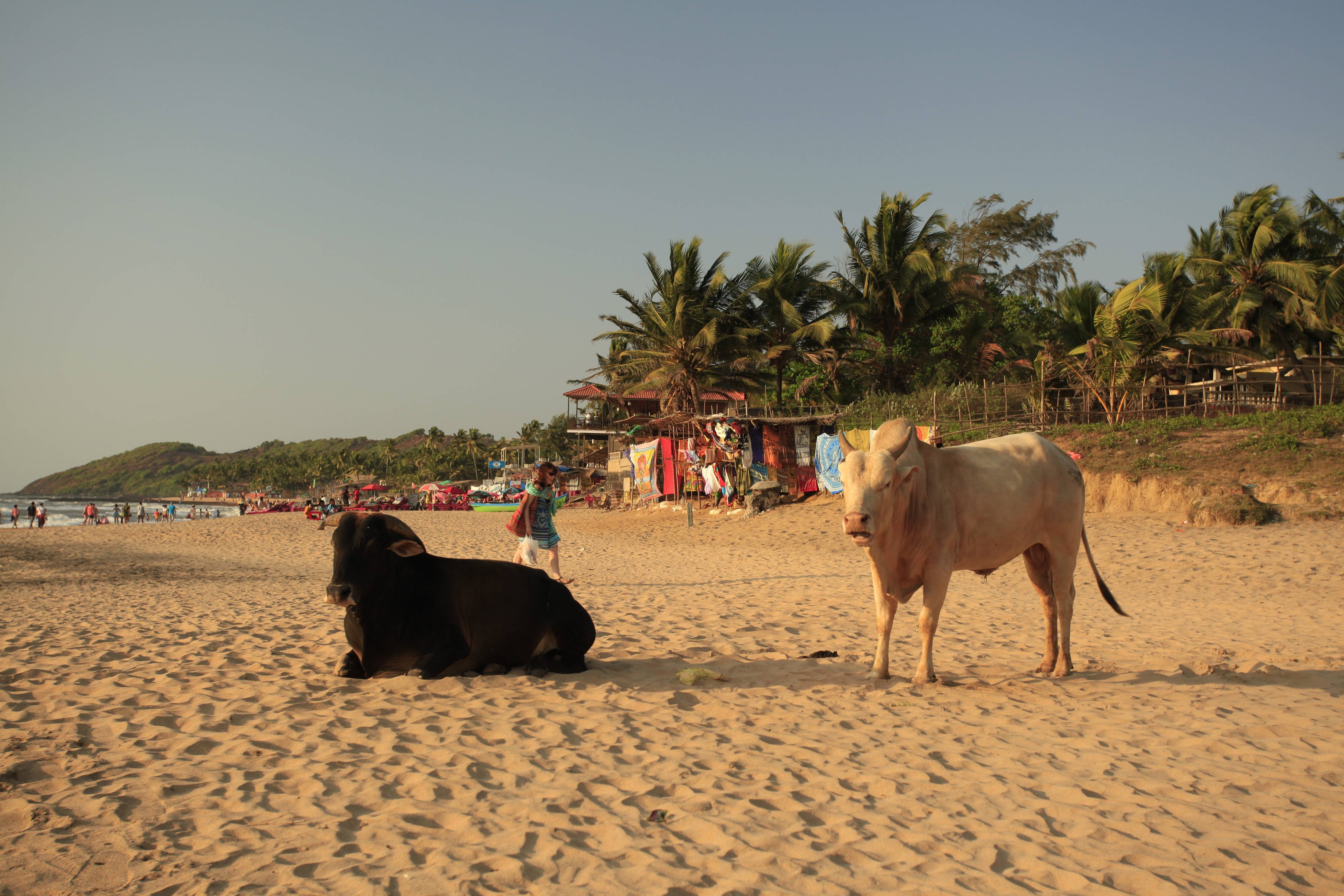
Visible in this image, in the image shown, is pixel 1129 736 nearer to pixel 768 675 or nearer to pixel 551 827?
pixel 768 675

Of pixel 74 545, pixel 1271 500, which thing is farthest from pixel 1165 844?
pixel 74 545

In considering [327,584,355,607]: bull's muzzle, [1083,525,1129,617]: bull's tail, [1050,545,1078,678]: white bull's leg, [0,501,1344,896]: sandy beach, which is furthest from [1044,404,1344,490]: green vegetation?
[327,584,355,607]: bull's muzzle

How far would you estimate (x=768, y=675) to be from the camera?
5.88 meters

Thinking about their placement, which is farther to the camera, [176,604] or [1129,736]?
[176,604]

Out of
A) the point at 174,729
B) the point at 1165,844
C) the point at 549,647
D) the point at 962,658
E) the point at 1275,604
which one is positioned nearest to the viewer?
the point at 1165,844

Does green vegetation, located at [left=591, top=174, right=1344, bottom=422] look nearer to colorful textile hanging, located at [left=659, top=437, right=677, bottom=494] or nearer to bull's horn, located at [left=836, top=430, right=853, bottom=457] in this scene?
colorful textile hanging, located at [left=659, top=437, right=677, bottom=494]

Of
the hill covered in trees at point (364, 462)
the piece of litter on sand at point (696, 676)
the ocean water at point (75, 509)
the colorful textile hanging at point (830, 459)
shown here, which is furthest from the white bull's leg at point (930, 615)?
the hill covered in trees at point (364, 462)

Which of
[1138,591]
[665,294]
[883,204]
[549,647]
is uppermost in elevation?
[883,204]

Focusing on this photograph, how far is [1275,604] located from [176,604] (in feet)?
44.0

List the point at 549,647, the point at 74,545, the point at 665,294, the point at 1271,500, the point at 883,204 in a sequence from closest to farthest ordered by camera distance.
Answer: the point at 549,647 → the point at 1271,500 → the point at 74,545 → the point at 665,294 → the point at 883,204

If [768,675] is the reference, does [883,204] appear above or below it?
above

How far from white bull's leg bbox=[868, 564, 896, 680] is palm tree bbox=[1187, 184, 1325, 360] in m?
27.0

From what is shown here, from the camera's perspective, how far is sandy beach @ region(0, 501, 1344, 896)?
2.76 meters

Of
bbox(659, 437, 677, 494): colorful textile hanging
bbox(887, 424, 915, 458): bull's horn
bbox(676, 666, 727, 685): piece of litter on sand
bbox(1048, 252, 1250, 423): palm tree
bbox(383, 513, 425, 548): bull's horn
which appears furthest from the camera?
bbox(659, 437, 677, 494): colorful textile hanging
